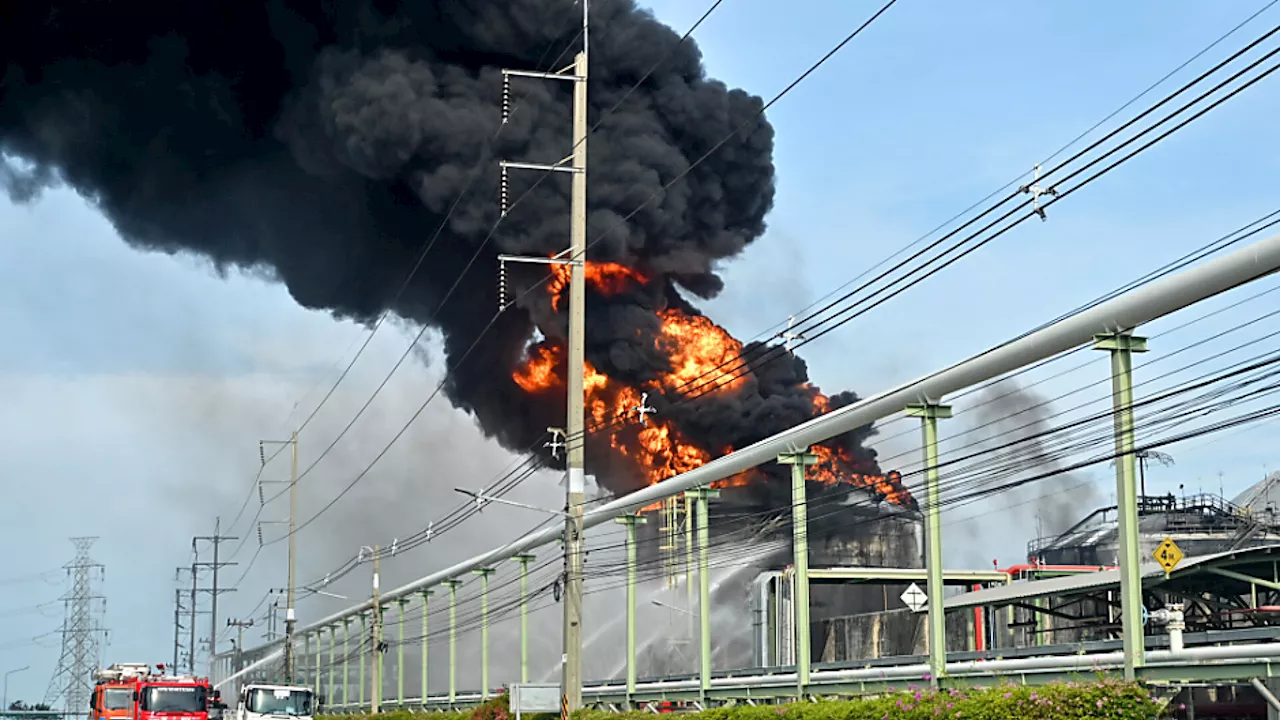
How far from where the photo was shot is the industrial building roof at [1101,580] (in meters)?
34.5

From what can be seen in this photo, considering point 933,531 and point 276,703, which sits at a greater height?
point 933,531

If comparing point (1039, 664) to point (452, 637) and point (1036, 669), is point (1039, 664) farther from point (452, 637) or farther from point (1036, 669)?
point (452, 637)

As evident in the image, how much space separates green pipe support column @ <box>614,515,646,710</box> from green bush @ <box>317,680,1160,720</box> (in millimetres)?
14913

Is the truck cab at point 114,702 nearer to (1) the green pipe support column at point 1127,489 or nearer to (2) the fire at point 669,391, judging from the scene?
(2) the fire at point 669,391

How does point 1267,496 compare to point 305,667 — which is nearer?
point 1267,496

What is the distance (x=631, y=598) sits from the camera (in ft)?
157

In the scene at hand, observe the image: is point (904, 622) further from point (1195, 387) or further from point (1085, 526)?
point (1195, 387)

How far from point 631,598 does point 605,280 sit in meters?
32.4

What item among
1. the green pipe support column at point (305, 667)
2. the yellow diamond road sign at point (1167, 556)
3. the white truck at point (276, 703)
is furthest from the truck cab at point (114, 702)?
the green pipe support column at point (305, 667)

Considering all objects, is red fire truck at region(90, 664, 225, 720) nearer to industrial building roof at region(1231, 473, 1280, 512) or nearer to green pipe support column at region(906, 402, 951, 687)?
green pipe support column at region(906, 402, 951, 687)

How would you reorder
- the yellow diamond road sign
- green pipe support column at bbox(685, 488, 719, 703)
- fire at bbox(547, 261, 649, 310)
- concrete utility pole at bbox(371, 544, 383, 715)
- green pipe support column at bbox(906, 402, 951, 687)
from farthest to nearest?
fire at bbox(547, 261, 649, 310) → concrete utility pole at bbox(371, 544, 383, 715) → green pipe support column at bbox(685, 488, 719, 703) → the yellow diamond road sign → green pipe support column at bbox(906, 402, 951, 687)

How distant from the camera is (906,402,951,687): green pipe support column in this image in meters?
29.3

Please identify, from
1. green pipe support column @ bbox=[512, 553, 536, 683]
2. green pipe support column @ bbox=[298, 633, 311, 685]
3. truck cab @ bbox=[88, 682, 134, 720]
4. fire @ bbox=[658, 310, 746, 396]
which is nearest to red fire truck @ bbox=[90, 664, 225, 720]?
truck cab @ bbox=[88, 682, 134, 720]

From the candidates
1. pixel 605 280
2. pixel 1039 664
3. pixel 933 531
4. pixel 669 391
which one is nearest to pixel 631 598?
pixel 933 531
